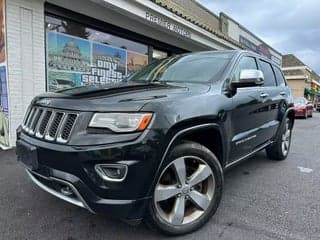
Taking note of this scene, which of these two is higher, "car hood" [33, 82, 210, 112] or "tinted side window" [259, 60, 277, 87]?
"tinted side window" [259, 60, 277, 87]

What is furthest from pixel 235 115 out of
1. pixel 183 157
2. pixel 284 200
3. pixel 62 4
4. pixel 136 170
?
pixel 62 4

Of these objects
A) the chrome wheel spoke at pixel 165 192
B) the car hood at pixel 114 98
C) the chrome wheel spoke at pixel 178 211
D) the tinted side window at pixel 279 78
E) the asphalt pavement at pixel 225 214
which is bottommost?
the asphalt pavement at pixel 225 214

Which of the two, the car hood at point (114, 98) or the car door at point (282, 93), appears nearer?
the car hood at point (114, 98)

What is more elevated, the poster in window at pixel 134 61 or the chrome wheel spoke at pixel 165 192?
the poster in window at pixel 134 61

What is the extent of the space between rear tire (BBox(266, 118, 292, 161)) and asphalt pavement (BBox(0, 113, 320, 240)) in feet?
2.53

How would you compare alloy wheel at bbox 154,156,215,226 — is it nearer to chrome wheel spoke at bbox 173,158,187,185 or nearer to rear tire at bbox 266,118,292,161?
chrome wheel spoke at bbox 173,158,187,185

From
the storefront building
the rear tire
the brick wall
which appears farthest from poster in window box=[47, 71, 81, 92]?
the rear tire

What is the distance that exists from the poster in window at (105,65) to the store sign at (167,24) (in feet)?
4.04

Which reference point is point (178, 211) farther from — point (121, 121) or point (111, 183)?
point (121, 121)

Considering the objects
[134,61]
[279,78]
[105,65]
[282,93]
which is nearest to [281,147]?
[282,93]

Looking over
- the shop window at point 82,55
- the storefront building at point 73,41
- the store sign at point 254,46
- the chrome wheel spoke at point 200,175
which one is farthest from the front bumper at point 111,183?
the store sign at point 254,46

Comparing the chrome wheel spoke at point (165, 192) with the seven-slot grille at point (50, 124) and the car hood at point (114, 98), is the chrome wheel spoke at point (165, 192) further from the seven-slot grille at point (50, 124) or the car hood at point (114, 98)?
the seven-slot grille at point (50, 124)

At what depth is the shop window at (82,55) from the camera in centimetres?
657

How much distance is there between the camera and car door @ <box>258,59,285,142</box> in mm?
4191
